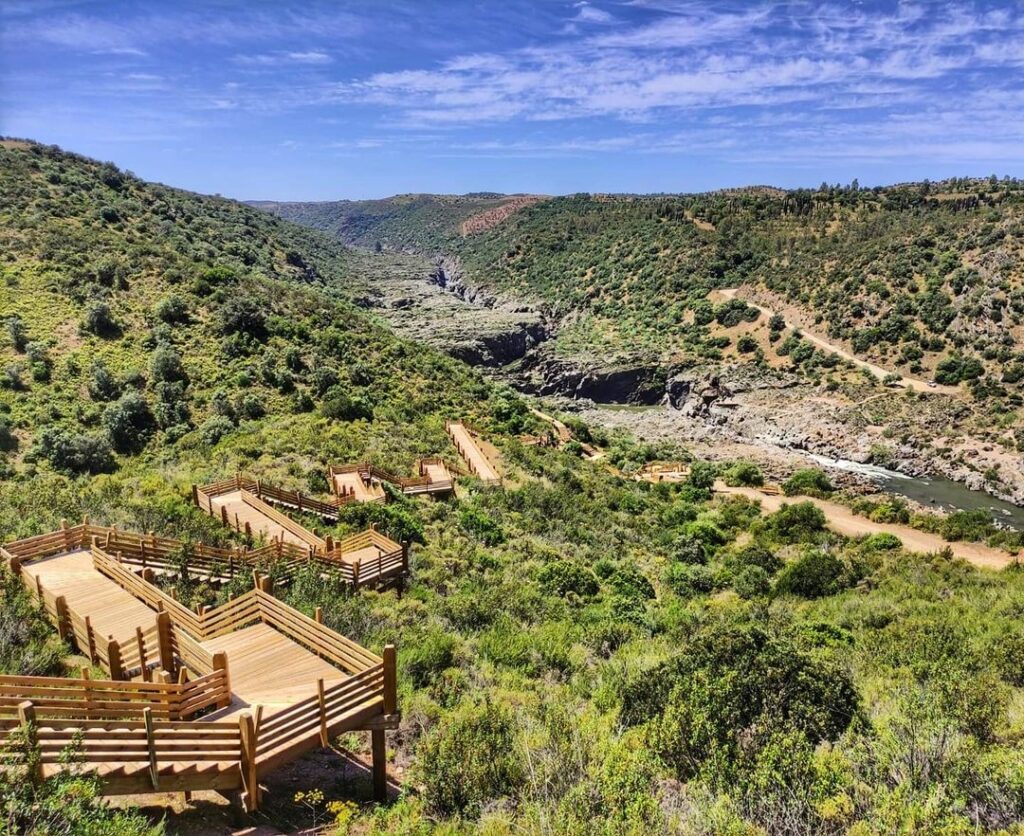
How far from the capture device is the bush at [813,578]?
1697 cm

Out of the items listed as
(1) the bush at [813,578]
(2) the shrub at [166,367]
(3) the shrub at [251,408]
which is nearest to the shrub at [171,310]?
(2) the shrub at [166,367]

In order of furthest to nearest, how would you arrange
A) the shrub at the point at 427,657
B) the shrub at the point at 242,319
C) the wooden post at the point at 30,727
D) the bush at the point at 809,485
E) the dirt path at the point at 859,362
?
the dirt path at the point at 859,362
the shrub at the point at 242,319
the bush at the point at 809,485
the shrub at the point at 427,657
the wooden post at the point at 30,727

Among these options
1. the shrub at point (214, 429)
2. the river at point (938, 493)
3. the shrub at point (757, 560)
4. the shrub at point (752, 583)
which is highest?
the shrub at point (214, 429)

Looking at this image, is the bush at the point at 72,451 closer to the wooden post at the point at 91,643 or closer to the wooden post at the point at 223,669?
the wooden post at the point at 91,643

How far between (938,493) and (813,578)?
85.3 feet

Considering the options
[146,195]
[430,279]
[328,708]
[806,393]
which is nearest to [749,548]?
[328,708]

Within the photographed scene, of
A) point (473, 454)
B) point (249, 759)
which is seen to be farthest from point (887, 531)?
point (249, 759)

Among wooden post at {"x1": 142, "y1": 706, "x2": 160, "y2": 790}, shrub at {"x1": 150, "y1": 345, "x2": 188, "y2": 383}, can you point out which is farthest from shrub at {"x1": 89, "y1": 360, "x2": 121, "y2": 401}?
wooden post at {"x1": 142, "y1": 706, "x2": 160, "y2": 790}

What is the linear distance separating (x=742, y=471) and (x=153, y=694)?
114ft

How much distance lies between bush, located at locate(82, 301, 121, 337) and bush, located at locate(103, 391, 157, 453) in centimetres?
692

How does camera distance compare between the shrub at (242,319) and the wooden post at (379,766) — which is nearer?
the wooden post at (379,766)

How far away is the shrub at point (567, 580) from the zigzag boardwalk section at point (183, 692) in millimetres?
8575

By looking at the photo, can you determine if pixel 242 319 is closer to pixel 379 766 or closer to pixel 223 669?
pixel 223 669

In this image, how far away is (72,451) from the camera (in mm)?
22531
